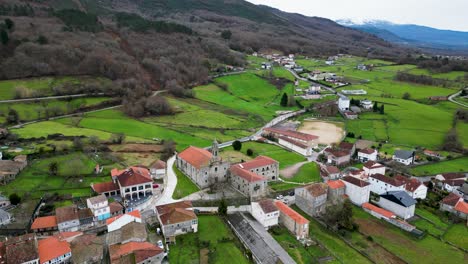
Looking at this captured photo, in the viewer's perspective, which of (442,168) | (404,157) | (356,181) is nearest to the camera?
(356,181)

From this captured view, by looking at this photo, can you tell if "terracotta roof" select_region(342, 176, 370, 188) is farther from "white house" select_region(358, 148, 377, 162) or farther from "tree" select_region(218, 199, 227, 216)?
"tree" select_region(218, 199, 227, 216)

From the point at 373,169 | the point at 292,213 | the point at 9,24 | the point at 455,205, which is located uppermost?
the point at 9,24

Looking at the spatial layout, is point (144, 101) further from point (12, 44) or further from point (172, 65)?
point (12, 44)

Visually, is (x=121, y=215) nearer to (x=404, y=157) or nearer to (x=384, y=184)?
(x=384, y=184)

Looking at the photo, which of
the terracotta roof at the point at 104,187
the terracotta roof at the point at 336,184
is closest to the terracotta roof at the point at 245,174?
the terracotta roof at the point at 336,184

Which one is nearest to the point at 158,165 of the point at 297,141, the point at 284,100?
the point at 297,141

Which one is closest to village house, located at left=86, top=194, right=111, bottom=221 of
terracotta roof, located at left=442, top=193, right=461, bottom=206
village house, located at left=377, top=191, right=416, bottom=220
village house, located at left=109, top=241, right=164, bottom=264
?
village house, located at left=109, top=241, right=164, bottom=264

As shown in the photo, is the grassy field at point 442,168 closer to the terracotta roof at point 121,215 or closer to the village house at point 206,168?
the village house at point 206,168
